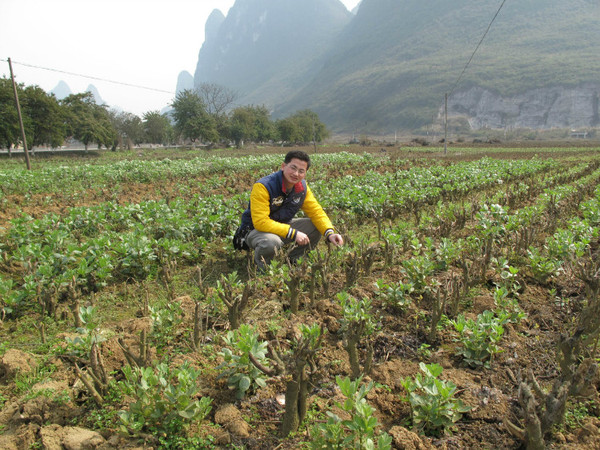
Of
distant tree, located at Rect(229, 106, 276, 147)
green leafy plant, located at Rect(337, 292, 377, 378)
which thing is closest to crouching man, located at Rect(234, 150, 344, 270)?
green leafy plant, located at Rect(337, 292, 377, 378)

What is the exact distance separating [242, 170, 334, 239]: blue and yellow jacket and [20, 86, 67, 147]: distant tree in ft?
128

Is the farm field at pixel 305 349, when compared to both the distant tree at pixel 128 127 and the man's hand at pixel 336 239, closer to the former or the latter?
the man's hand at pixel 336 239

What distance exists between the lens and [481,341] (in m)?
2.80

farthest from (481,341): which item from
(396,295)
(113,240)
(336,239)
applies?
(113,240)

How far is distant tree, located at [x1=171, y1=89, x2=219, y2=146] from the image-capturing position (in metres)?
51.7

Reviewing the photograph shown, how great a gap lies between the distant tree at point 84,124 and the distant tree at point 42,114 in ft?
9.00

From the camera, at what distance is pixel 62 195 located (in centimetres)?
1064

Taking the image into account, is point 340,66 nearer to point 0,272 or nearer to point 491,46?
point 491,46

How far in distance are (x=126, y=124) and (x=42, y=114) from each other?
3180 cm

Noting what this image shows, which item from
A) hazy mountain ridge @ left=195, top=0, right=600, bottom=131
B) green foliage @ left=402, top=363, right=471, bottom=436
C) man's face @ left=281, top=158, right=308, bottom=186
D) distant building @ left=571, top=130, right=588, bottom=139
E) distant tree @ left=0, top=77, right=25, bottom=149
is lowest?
green foliage @ left=402, top=363, right=471, bottom=436

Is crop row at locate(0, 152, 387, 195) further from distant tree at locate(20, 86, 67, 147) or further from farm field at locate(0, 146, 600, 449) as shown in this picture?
distant tree at locate(20, 86, 67, 147)

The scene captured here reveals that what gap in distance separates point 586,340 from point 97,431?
11.9 feet

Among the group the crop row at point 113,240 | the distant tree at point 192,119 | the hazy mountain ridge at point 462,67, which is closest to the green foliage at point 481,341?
the crop row at point 113,240

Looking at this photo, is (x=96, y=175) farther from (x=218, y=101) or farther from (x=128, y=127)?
(x=218, y=101)
